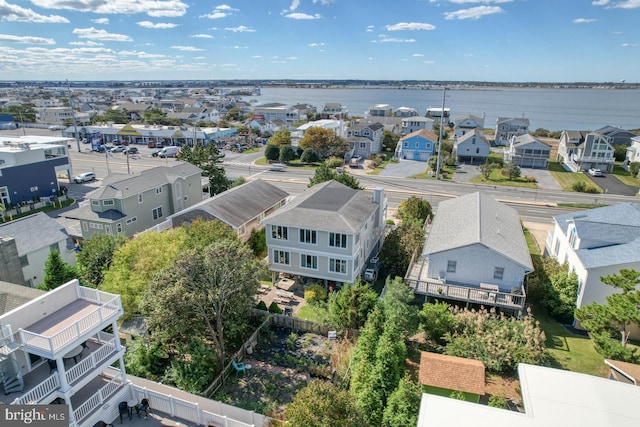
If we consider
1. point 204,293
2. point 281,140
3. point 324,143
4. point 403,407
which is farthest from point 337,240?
point 281,140

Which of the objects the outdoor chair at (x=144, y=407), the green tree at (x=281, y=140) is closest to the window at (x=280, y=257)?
the outdoor chair at (x=144, y=407)

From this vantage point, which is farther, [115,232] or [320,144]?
[320,144]

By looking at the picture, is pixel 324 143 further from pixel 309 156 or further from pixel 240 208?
pixel 240 208

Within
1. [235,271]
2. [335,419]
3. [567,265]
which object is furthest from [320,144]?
[335,419]

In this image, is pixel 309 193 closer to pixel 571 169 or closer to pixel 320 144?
pixel 320 144

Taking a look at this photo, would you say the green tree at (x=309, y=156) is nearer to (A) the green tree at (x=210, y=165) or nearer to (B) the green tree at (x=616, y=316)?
(A) the green tree at (x=210, y=165)

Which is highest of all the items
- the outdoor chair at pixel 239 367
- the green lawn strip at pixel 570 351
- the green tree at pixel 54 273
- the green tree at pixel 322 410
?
the green tree at pixel 322 410

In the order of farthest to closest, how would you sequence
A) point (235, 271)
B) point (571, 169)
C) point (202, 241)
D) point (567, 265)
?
point (571, 169), point (567, 265), point (202, 241), point (235, 271)
